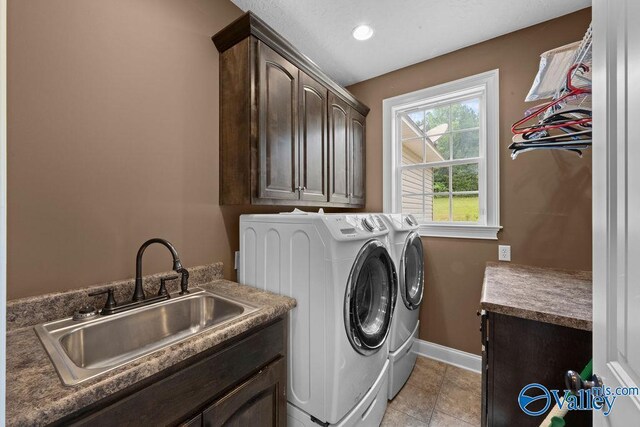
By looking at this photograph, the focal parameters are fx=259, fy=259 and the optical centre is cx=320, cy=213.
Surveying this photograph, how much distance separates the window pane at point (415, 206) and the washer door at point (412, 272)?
43 centimetres

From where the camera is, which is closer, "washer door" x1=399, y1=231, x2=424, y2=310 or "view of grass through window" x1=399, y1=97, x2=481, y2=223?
"washer door" x1=399, y1=231, x2=424, y2=310

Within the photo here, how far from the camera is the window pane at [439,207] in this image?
7.79ft

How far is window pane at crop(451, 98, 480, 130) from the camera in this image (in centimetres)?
225

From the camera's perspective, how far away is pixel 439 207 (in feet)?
7.93

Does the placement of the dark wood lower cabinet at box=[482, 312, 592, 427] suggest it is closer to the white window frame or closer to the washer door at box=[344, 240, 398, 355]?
the washer door at box=[344, 240, 398, 355]

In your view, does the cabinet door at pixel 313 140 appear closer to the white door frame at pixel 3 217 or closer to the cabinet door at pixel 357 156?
the cabinet door at pixel 357 156

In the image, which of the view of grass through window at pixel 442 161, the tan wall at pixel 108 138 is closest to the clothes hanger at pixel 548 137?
the view of grass through window at pixel 442 161

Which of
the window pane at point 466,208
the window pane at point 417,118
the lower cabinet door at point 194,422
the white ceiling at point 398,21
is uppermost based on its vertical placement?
the white ceiling at point 398,21

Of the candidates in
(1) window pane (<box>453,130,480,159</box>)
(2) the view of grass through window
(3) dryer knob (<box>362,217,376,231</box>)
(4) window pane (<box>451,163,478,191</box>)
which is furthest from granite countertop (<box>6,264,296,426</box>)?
(1) window pane (<box>453,130,480,159</box>)

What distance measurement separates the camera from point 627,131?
513 millimetres

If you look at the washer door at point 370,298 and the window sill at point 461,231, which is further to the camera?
the window sill at point 461,231

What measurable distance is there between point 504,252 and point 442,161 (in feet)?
3.03

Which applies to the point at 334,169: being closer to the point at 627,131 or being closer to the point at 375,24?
the point at 375,24

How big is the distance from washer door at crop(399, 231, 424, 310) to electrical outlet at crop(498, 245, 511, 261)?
57cm
